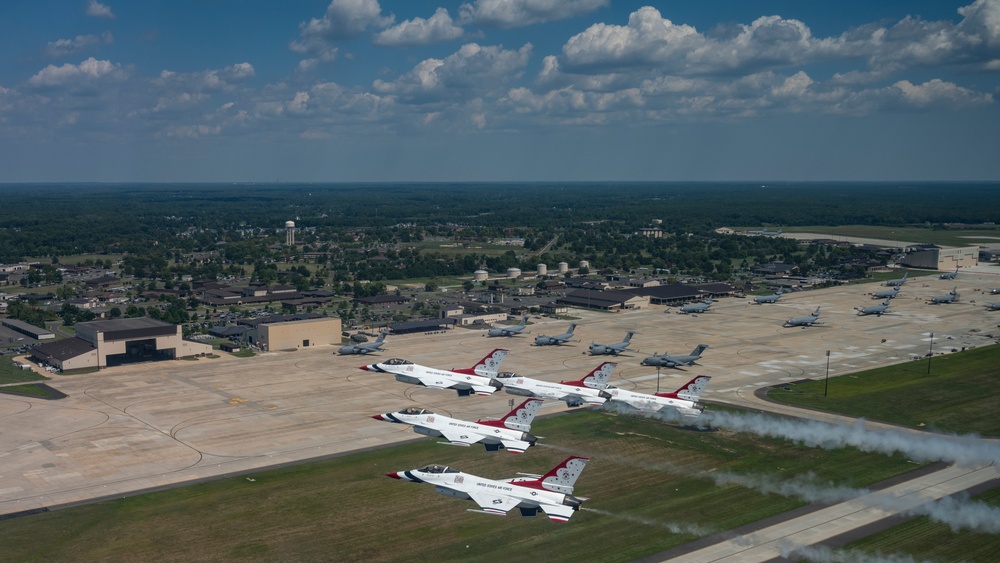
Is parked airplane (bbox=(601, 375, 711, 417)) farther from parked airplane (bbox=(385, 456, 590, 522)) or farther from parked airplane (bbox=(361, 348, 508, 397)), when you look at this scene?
parked airplane (bbox=(385, 456, 590, 522))

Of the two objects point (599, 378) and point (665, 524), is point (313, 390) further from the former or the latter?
point (665, 524)

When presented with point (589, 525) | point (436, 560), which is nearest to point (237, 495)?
point (436, 560)

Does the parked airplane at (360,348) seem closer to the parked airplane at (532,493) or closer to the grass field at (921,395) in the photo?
the grass field at (921,395)

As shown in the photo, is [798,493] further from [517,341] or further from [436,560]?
[517,341]

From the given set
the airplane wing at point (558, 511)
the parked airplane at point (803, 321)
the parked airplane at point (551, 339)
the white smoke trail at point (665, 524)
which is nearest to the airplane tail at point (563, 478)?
the airplane wing at point (558, 511)

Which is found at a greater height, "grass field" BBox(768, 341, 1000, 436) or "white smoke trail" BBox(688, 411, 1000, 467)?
"white smoke trail" BBox(688, 411, 1000, 467)

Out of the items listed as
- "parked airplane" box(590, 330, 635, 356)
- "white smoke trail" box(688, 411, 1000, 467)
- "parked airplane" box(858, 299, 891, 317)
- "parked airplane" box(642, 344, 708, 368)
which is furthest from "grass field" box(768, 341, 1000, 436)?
"parked airplane" box(858, 299, 891, 317)
